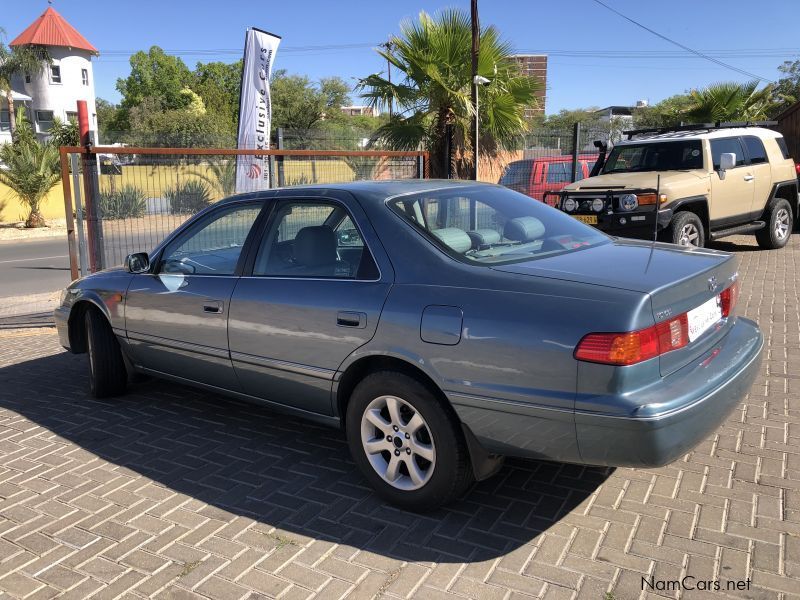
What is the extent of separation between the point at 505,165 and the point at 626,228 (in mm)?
4948

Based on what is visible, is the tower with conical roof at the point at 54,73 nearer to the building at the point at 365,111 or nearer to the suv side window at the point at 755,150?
the building at the point at 365,111

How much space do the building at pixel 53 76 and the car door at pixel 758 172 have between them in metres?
49.8

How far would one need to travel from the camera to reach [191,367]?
4469 mm

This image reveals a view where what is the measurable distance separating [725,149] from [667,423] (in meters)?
9.27

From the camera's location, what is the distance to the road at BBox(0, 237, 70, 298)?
478 inches

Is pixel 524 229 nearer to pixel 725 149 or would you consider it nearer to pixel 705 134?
pixel 705 134

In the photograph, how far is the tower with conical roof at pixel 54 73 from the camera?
51.2 m

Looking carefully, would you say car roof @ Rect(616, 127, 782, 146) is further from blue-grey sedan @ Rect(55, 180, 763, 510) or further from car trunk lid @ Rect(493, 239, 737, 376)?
car trunk lid @ Rect(493, 239, 737, 376)

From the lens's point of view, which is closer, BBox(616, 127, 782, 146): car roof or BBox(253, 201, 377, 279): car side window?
BBox(253, 201, 377, 279): car side window

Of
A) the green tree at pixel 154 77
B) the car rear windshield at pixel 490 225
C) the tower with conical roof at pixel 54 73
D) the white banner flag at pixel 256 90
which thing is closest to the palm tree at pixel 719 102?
the white banner flag at pixel 256 90

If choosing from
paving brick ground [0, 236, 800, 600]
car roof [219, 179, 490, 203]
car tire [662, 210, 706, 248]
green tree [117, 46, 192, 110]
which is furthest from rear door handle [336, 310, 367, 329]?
green tree [117, 46, 192, 110]

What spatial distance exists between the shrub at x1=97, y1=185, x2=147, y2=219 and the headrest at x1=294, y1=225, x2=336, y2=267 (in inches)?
164

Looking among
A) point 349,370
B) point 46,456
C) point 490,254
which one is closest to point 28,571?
point 46,456

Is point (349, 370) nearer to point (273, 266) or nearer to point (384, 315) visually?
point (384, 315)
